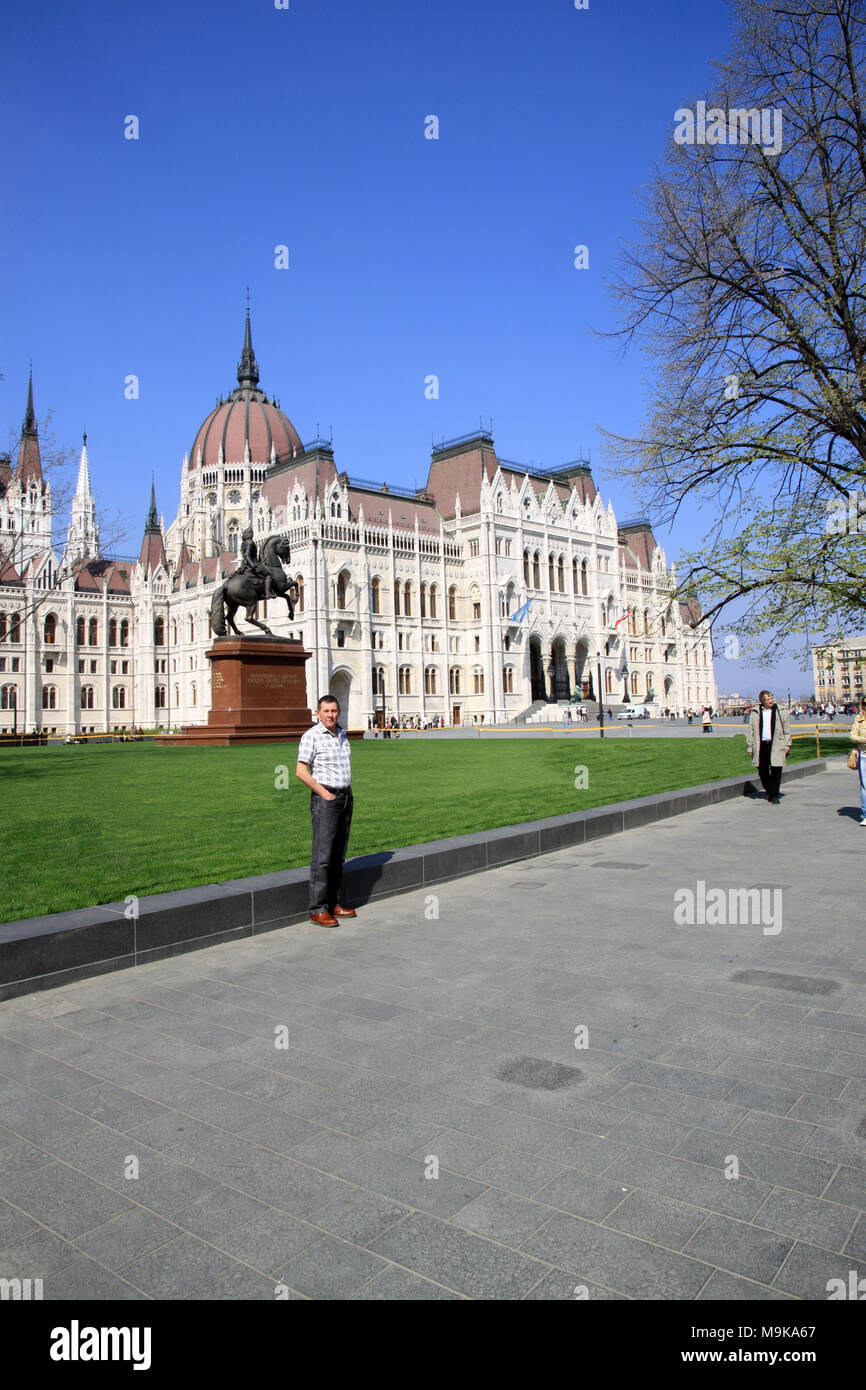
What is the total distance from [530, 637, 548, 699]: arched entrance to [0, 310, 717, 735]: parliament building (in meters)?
0.19

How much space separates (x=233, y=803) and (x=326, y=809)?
600 centimetres

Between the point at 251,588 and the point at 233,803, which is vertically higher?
the point at 251,588

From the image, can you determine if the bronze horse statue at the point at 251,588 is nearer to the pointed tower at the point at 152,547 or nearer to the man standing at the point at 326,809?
the man standing at the point at 326,809

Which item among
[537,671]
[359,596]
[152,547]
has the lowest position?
[537,671]

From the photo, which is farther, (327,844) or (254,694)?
(254,694)

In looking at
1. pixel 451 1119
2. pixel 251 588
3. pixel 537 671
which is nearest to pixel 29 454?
pixel 537 671

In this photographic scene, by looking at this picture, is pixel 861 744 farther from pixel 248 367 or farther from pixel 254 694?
pixel 248 367

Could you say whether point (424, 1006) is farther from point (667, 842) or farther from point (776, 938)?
point (667, 842)

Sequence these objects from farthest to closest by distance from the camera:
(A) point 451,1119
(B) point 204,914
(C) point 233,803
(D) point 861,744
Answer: (C) point 233,803 → (D) point 861,744 → (B) point 204,914 → (A) point 451,1119

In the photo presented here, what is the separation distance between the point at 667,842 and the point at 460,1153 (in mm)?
8247

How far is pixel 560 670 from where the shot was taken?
80.4 meters

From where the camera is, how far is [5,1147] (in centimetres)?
356

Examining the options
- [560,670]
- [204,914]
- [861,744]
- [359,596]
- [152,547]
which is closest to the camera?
[204,914]
